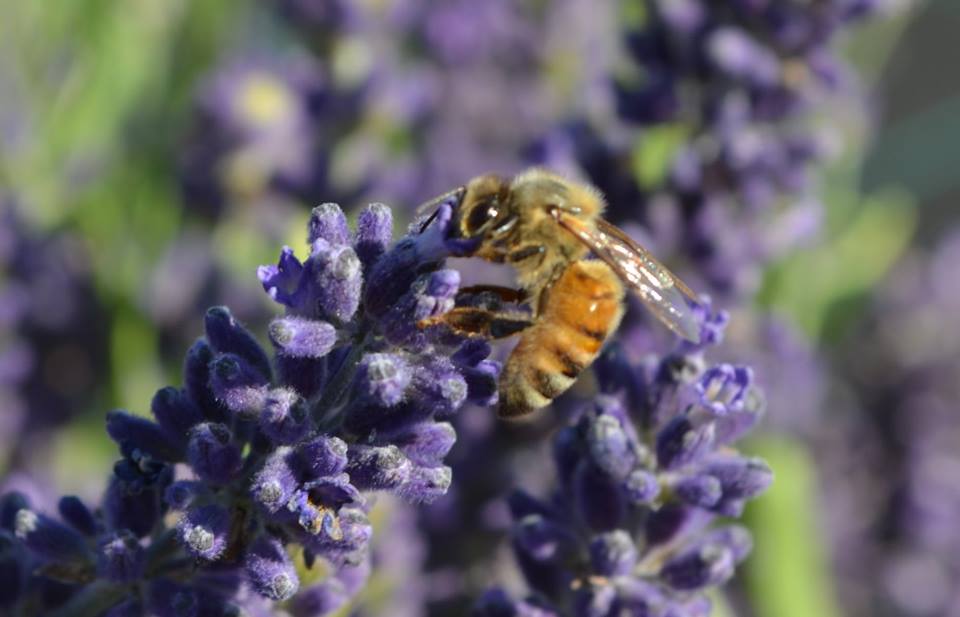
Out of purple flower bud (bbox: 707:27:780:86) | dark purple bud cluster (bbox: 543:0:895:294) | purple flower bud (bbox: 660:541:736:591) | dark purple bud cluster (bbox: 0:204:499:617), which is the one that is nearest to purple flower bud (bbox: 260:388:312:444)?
dark purple bud cluster (bbox: 0:204:499:617)

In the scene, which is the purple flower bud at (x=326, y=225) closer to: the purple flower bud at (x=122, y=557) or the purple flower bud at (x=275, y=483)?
the purple flower bud at (x=275, y=483)

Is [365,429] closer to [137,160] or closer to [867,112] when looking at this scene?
[137,160]

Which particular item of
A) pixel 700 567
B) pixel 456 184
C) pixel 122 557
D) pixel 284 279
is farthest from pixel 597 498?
pixel 456 184

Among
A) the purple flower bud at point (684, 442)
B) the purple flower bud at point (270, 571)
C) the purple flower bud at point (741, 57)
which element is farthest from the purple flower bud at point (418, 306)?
the purple flower bud at point (741, 57)

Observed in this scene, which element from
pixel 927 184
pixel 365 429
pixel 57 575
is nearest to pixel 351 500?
pixel 365 429

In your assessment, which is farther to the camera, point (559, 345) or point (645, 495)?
point (559, 345)

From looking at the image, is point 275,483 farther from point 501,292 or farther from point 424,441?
point 501,292
